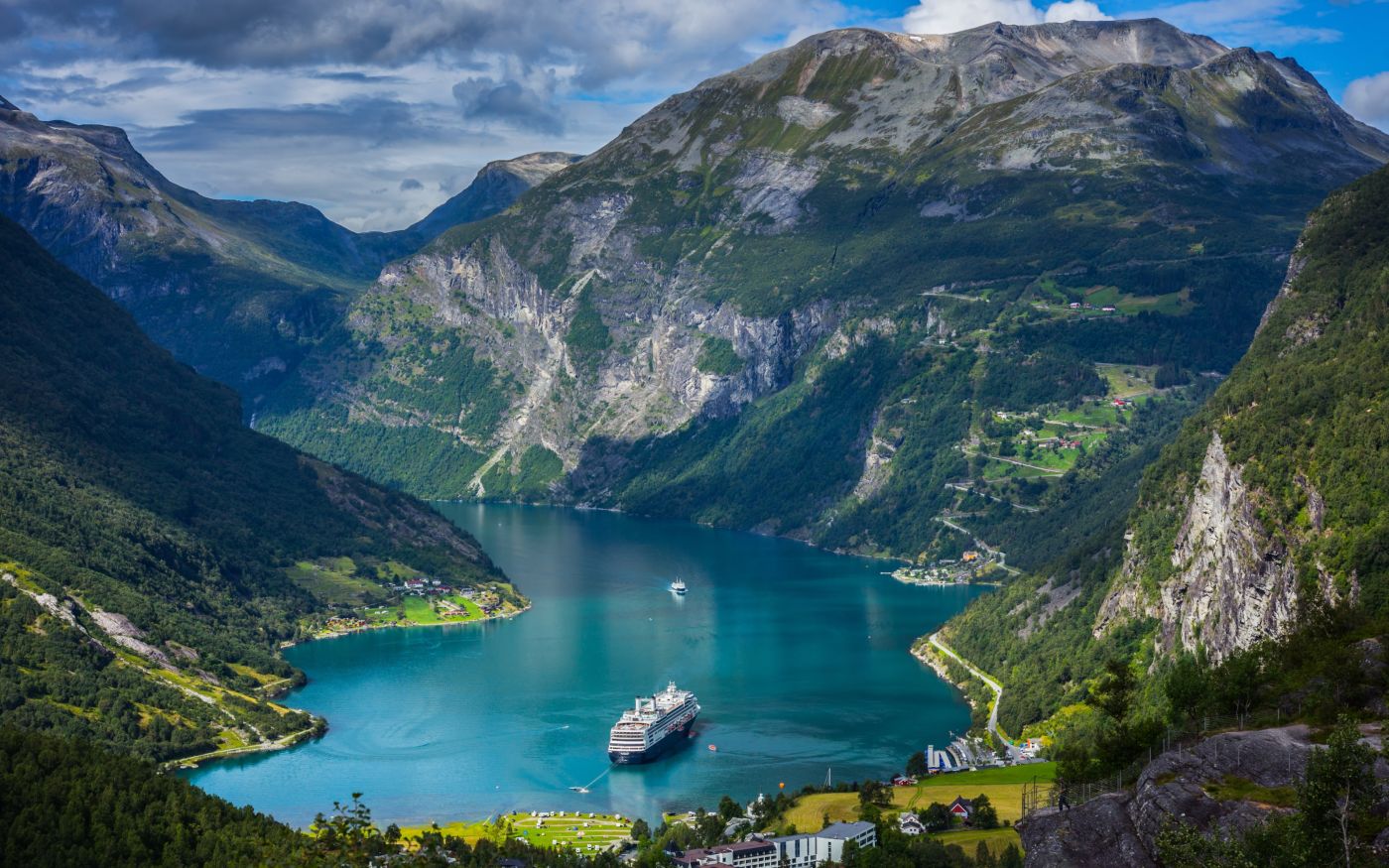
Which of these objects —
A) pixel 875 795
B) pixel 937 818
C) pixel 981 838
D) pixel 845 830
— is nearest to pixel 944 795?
pixel 875 795

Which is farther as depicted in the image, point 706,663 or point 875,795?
point 706,663

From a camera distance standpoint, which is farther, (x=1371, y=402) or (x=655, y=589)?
(x=655, y=589)

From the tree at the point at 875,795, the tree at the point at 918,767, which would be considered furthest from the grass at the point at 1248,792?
the tree at the point at 918,767

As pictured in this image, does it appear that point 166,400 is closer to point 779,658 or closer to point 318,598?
point 318,598

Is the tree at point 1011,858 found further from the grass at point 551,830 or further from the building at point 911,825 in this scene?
the grass at point 551,830

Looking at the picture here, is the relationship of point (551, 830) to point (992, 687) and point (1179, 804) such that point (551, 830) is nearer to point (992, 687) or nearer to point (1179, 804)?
point (992, 687)

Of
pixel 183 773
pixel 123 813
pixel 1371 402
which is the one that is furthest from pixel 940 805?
pixel 183 773

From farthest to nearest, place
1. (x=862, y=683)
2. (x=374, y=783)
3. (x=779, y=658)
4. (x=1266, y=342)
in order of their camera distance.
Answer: (x=779, y=658) < (x=862, y=683) < (x=1266, y=342) < (x=374, y=783)
